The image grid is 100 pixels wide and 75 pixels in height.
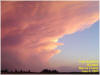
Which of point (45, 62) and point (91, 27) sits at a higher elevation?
point (91, 27)

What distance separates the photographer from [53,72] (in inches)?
103

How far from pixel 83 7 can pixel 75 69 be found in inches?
40.2

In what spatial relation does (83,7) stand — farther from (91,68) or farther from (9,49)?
(9,49)

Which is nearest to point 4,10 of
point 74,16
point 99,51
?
point 74,16

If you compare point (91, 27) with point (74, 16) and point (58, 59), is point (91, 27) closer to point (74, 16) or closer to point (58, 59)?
point (74, 16)

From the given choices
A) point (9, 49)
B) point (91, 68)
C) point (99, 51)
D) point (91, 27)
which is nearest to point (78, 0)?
point (91, 27)

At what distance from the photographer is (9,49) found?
8.73 ft

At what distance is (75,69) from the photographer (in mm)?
2566

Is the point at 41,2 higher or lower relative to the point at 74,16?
higher

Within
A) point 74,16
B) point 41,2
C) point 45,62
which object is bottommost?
point 45,62

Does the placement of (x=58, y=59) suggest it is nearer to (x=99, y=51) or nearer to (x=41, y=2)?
(x=99, y=51)

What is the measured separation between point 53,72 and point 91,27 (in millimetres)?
967

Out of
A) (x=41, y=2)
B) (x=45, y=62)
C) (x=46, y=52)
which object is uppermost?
(x=41, y=2)

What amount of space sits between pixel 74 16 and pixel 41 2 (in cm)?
60
